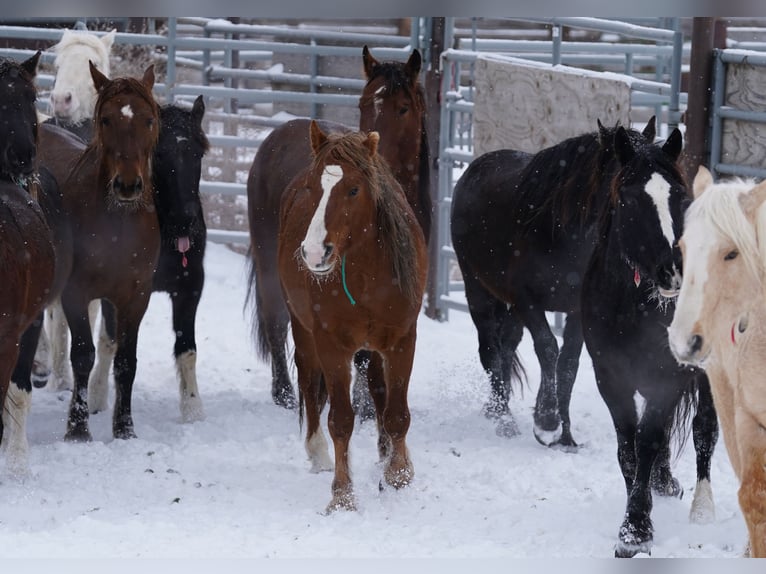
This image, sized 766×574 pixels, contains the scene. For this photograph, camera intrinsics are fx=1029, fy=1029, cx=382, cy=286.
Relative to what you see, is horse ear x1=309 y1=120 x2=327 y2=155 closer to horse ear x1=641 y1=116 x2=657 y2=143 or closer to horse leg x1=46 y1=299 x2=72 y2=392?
horse ear x1=641 y1=116 x2=657 y2=143

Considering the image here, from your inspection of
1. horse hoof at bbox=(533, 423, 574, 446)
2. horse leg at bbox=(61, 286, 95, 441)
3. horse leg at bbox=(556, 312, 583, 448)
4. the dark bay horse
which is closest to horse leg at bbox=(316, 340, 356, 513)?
the dark bay horse

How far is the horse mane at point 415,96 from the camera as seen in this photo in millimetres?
5641

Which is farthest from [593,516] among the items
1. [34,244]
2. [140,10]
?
[140,10]

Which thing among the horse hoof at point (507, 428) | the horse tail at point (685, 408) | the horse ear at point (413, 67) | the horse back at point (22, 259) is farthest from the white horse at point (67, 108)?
the horse tail at point (685, 408)

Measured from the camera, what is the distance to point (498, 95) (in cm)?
739

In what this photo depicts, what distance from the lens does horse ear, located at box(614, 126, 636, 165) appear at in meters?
3.64

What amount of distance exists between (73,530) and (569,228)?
278 centimetres

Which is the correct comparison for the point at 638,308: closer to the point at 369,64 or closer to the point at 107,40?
the point at 369,64

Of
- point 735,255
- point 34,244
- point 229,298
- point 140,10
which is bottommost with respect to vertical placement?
point 229,298

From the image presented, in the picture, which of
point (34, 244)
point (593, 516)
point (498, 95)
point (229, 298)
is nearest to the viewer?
point (593, 516)

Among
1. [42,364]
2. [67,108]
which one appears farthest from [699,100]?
[42,364]

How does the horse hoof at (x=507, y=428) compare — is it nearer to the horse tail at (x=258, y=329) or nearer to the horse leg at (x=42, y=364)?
the horse tail at (x=258, y=329)

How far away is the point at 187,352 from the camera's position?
20.0 ft

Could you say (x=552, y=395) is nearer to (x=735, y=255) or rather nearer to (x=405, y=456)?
(x=405, y=456)
